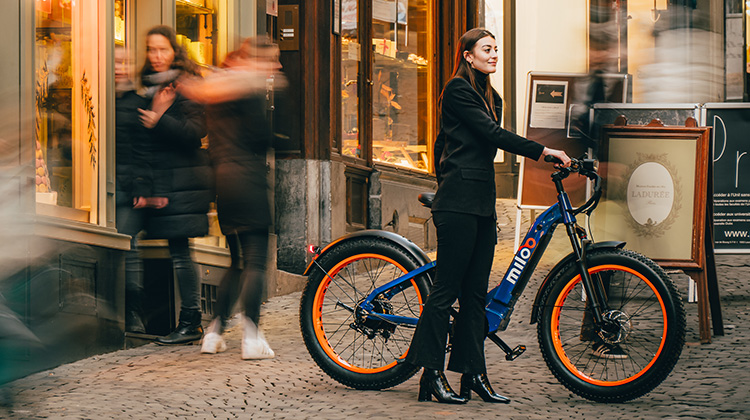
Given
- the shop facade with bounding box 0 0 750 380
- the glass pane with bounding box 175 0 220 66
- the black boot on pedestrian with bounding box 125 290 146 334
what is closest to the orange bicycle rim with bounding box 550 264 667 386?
the shop facade with bounding box 0 0 750 380

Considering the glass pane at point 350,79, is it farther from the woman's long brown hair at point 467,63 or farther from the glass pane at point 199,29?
the woman's long brown hair at point 467,63

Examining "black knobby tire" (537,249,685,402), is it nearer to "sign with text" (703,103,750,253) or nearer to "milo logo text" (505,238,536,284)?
"milo logo text" (505,238,536,284)

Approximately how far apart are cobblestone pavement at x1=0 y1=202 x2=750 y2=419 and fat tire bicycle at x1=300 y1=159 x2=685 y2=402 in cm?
16

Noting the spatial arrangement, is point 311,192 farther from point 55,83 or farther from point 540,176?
point 55,83

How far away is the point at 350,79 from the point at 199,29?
295 cm

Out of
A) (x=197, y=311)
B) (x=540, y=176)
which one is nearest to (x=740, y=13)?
(x=540, y=176)

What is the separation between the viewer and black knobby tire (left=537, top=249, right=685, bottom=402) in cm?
533

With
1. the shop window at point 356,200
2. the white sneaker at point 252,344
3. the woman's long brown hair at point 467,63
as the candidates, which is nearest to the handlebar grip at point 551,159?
the woman's long brown hair at point 467,63

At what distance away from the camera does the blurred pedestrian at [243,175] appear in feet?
21.9

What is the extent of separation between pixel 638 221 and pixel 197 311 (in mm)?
3029

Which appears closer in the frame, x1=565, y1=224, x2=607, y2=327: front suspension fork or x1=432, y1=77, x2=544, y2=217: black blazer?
x1=432, y1=77, x2=544, y2=217: black blazer

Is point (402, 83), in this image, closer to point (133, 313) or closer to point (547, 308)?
point (133, 313)

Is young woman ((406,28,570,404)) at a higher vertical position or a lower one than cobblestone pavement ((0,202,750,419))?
higher

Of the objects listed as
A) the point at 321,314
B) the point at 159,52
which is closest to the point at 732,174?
the point at 321,314
